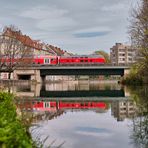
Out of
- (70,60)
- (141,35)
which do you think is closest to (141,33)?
(141,35)

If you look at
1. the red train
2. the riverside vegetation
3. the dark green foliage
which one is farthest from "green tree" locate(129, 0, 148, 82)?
the red train

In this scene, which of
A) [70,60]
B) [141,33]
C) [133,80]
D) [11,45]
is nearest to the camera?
[141,33]

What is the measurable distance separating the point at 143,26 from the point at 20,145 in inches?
1065

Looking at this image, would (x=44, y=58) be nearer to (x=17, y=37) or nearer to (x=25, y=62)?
(x=25, y=62)

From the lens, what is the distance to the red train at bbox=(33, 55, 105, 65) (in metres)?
104

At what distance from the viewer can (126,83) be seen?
90.1 meters

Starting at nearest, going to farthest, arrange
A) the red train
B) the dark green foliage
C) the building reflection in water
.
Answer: the building reflection in water
the dark green foliage
the red train

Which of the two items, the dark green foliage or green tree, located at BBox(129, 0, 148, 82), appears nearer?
green tree, located at BBox(129, 0, 148, 82)

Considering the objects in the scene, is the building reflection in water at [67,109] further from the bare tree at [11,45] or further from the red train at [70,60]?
the red train at [70,60]

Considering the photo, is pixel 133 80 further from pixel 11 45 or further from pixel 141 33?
pixel 141 33

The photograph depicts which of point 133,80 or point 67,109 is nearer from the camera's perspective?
point 67,109

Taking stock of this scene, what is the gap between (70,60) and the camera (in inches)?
4237

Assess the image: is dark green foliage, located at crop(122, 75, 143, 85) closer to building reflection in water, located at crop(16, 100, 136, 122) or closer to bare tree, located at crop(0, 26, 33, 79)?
bare tree, located at crop(0, 26, 33, 79)

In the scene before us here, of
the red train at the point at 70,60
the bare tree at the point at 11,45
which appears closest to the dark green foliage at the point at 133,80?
the red train at the point at 70,60
